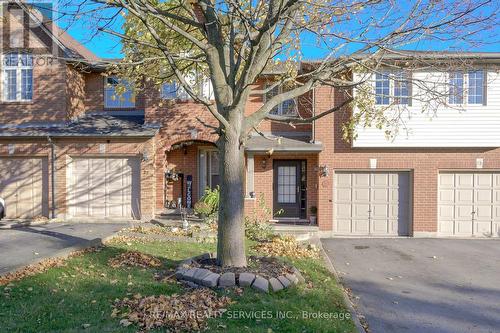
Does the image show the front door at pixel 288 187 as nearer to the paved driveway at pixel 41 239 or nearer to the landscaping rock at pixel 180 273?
the paved driveway at pixel 41 239

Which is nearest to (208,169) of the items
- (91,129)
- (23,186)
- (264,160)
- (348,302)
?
(264,160)

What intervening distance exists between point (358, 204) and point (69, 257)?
9.76 m

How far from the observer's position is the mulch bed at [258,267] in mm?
6754

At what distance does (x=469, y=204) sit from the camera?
14461mm

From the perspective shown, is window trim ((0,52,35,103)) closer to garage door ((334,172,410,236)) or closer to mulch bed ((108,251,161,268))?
mulch bed ((108,251,161,268))

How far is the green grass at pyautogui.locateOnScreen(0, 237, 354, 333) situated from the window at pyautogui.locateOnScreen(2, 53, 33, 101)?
33.6ft

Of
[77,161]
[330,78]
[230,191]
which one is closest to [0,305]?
[230,191]

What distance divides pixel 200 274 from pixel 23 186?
37.3ft

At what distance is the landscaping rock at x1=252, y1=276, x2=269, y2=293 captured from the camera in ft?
20.3

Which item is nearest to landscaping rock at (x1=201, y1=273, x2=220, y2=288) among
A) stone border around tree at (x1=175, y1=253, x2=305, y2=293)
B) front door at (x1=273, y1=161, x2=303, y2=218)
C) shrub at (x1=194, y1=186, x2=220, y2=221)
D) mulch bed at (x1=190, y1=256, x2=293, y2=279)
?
stone border around tree at (x1=175, y1=253, x2=305, y2=293)

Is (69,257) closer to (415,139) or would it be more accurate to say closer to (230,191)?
(230,191)

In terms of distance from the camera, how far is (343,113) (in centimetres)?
1409

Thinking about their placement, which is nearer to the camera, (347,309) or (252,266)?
(347,309)

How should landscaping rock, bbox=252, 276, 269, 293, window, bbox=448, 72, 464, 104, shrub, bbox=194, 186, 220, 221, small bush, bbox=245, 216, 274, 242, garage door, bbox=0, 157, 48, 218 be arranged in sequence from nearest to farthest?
landscaping rock, bbox=252, 276, 269, 293 → window, bbox=448, 72, 464, 104 → small bush, bbox=245, 216, 274, 242 → shrub, bbox=194, 186, 220, 221 → garage door, bbox=0, 157, 48, 218
